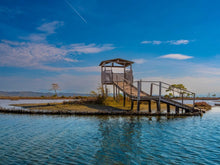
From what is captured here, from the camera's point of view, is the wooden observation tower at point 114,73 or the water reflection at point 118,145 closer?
the water reflection at point 118,145

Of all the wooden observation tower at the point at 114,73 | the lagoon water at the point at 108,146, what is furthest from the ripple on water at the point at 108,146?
the wooden observation tower at the point at 114,73

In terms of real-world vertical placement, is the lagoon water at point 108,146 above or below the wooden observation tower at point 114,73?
below

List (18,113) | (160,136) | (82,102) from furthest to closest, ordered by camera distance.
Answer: (82,102)
(18,113)
(160,136)

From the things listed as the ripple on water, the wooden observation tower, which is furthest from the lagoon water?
the wooden observation tower

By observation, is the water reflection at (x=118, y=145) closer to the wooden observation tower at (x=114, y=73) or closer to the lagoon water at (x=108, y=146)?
the lagoon water at (x=108, y=146)

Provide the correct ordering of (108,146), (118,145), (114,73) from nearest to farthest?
1. (108,146)
2. (118,145)
3. (114,73)

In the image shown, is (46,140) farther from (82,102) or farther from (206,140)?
(82,102)

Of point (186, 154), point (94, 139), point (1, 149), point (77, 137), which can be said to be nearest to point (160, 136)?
point (186, 154)

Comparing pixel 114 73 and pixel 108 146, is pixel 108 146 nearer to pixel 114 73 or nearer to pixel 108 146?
pixel 108 146

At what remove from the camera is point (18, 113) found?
866 inches

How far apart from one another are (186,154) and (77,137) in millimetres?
5937

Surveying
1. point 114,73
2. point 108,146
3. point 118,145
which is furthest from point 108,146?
point 114,73

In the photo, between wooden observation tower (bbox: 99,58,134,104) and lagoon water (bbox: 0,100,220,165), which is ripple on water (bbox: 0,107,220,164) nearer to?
lagoon water (bbox: 0,100,220,165)

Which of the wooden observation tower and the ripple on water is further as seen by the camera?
the wooden observation tower
